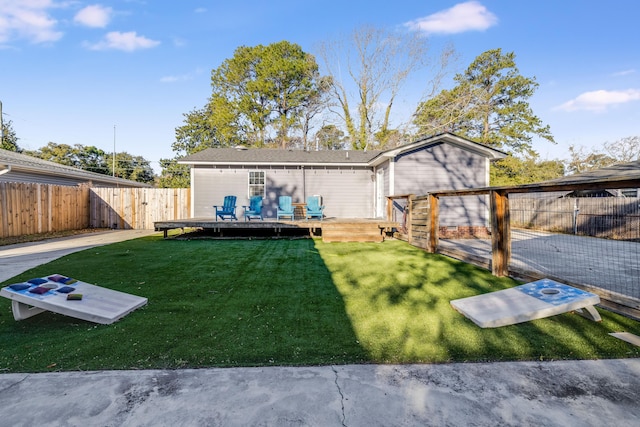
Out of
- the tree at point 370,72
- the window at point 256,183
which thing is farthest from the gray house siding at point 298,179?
the tree at point 370,72

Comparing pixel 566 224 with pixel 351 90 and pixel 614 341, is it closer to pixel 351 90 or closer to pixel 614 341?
pixel 614 341

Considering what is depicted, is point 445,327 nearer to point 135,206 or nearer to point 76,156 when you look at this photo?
point 135,206

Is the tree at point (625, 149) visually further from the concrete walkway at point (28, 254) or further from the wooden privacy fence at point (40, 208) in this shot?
the wooden privacy fence at point (40, 208)

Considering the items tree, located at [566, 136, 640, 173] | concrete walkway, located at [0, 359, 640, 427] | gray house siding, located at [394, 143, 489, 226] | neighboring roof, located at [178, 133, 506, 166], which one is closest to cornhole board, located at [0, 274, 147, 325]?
concrete walkway, located at [0, 359, 640, 427]

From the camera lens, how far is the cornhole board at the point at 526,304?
2.61m

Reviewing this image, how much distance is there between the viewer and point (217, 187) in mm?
11000

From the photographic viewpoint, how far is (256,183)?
1109 cm

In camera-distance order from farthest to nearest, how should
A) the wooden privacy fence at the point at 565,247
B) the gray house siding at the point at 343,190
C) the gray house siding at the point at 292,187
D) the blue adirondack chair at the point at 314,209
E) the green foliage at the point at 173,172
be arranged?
the green foliage at the point at 173,172, the gray house siding at the point at 343,190, the gray house siding at the point at 292,187, the blue adirondack chair at the point at 314,209, the wooden privacy fence at the point at 565,247

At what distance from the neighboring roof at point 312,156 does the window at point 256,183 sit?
433mm

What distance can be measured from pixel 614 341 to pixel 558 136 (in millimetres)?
22984

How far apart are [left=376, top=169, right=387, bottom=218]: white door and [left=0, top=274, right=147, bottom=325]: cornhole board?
7.91 meters

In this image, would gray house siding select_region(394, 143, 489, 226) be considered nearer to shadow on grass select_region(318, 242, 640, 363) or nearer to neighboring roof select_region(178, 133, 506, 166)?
neighboring roof select_region(178, 133, 506, 166)

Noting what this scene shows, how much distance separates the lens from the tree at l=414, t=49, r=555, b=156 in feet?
63.5

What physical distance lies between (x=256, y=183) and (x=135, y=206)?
5027mm
